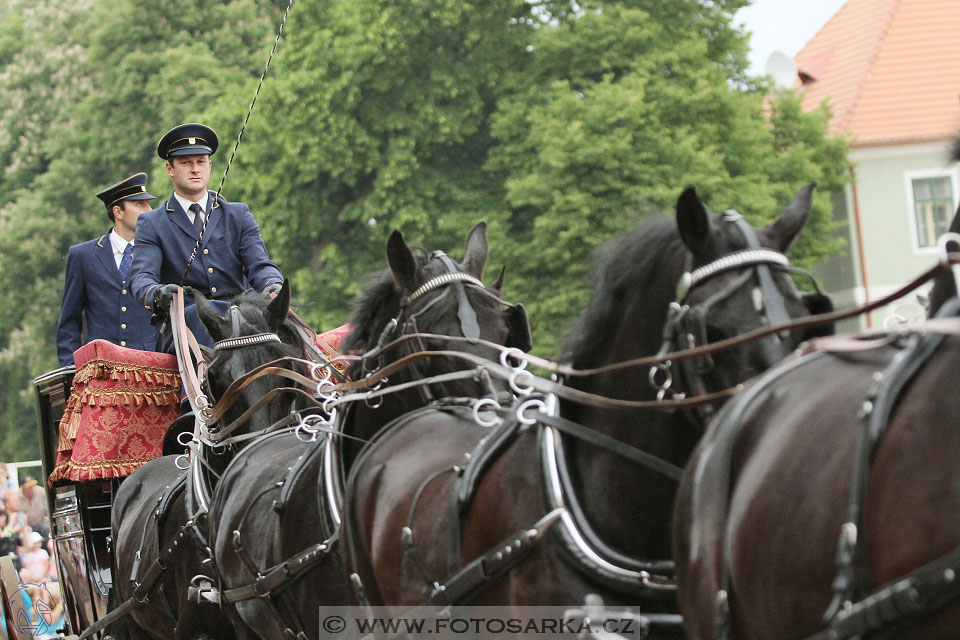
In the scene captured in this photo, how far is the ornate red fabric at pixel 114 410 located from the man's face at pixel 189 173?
0.89 metres

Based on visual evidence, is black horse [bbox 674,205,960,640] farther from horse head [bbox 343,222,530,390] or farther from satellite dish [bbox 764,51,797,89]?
satellite dish [bbox 764,51,797,89]

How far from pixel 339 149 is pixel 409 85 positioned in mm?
1836

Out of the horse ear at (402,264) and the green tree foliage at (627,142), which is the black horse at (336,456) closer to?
the horse ear at (402,264)

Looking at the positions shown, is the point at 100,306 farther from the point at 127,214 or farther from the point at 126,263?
the point at 127,214

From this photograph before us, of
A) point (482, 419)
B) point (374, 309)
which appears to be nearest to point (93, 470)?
point (374, 309)

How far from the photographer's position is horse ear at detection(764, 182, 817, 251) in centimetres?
334

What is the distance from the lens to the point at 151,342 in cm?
793

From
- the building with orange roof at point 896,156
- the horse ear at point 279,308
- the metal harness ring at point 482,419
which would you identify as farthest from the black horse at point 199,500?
the building with orange roof at point 896,156

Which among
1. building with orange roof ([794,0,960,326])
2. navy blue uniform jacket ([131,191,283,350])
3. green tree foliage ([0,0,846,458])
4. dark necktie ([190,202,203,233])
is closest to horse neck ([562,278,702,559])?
navy blue uniform jacket ([131,191,283,350])

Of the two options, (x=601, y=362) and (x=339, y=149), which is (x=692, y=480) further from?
(x=339, y=149)

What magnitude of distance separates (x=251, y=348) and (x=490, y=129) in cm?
1782

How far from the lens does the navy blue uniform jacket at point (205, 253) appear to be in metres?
6.96

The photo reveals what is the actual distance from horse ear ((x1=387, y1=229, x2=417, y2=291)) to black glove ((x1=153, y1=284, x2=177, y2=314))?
1.90m

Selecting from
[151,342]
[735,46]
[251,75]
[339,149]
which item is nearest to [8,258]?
[251,75]
